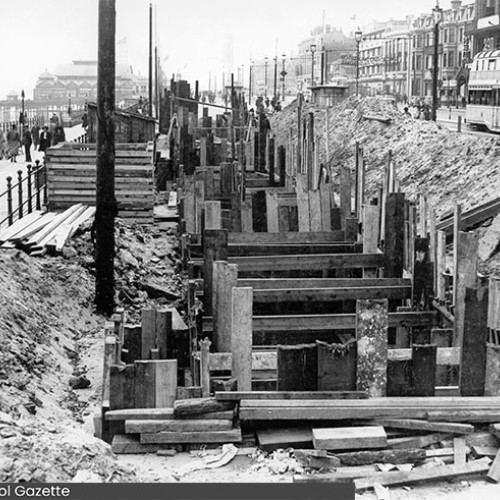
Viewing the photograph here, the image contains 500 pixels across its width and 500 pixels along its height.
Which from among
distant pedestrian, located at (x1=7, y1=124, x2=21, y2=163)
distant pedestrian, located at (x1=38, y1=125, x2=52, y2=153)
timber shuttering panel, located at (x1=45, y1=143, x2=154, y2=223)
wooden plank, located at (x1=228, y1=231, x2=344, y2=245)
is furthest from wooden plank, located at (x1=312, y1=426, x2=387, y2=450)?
distant pedestrian, located at (x1=38, y1=125, x2=52, y2=153)

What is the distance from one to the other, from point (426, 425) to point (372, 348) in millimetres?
739

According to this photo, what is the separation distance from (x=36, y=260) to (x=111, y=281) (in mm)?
1134

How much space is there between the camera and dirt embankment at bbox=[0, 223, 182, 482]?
5660 millimetres

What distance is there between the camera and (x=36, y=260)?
1290 centimetres

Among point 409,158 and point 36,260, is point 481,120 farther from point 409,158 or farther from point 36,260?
point 36,260

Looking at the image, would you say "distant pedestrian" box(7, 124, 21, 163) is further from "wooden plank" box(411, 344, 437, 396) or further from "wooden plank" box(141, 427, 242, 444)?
"wooden plank" box(411, 344, 437, 396)

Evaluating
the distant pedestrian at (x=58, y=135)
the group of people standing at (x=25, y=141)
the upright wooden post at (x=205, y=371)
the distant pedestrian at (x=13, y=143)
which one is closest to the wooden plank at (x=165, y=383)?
the upright wooden post at (x=205, y=371)

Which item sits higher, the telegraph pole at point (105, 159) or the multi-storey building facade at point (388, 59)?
the multi-storey building facade at point (388, 59)

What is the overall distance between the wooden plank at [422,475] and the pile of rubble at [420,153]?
13.1 metres

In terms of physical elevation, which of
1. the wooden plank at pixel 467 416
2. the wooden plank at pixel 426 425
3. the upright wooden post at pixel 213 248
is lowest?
the wooden plank at pixel 426 425

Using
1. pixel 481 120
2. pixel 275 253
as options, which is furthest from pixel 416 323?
pixel 481 120

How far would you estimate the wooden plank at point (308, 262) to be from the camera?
469 inches

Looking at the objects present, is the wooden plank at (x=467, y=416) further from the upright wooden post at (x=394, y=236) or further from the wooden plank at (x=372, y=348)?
the upright wooden post at (x=394, y=236)

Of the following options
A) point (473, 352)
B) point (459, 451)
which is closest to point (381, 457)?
point (459, 451)
